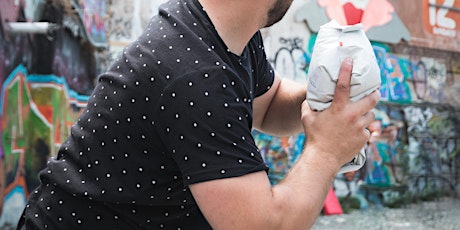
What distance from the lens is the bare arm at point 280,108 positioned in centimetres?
209

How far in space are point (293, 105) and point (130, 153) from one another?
0.74m

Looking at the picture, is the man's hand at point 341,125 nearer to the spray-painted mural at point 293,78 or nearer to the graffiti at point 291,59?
the spray-painted mural at point 293,78

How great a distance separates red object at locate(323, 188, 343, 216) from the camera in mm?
7733

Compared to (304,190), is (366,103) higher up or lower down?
higher up

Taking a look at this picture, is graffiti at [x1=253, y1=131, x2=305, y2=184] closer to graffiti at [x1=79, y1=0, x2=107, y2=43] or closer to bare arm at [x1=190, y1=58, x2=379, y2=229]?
graffiti at [x1=79, y1=0, x2=107, y2=43]

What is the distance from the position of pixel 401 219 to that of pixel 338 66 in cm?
653

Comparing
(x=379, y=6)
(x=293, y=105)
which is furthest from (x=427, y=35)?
(x=293, y=105)

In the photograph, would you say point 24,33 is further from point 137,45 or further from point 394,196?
point 394,196

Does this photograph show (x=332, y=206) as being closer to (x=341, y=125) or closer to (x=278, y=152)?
(x=278, y=152)

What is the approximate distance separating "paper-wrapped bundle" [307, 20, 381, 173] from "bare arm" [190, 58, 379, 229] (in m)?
0.02

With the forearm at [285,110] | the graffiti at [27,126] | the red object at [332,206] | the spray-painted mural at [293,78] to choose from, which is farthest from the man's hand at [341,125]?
the red object at [332,206]

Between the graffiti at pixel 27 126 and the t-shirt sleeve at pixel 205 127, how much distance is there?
4.52m

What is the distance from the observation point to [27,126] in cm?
588

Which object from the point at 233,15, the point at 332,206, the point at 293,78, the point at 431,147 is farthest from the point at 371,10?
the point at 233,15
